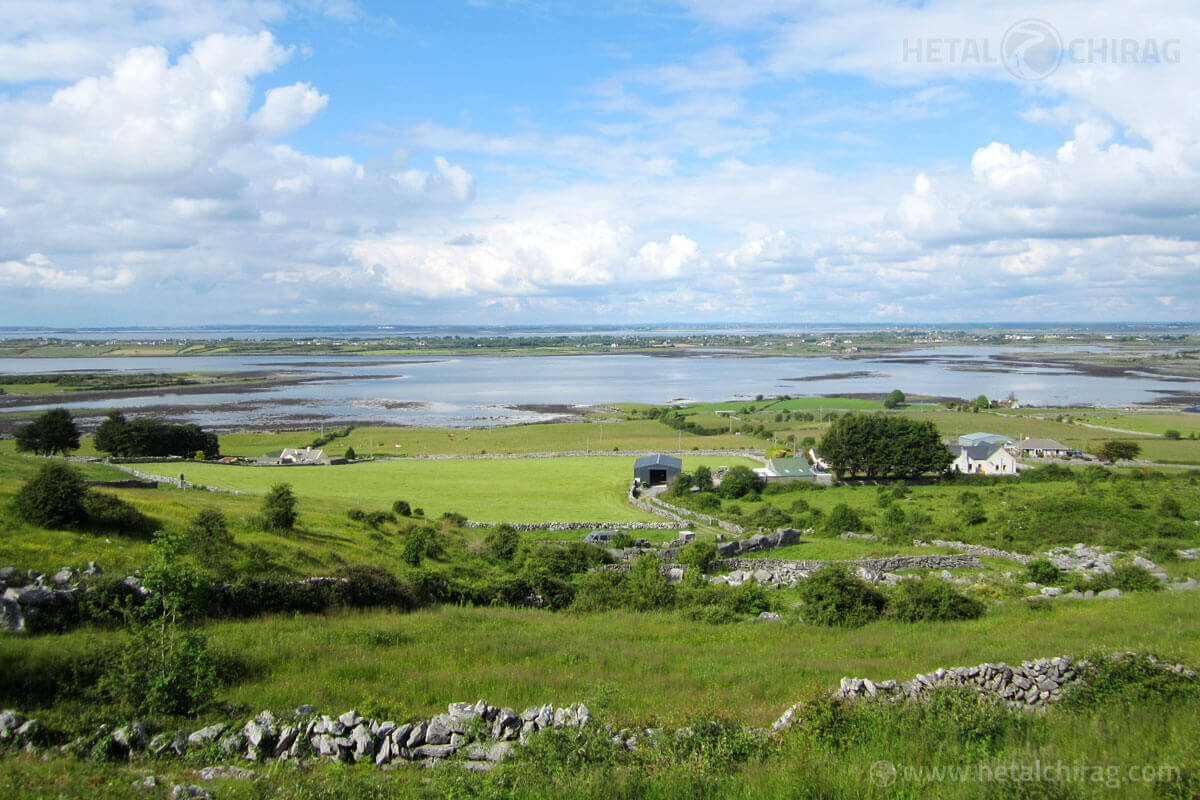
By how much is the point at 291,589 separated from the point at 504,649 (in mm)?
5069

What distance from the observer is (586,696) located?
9.84 m

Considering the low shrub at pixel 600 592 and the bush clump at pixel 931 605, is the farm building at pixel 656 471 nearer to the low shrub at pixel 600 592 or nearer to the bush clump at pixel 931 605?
the low shrub at pixel 600 592

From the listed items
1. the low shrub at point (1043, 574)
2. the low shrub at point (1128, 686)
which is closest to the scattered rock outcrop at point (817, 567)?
the low shrub at point (1043, 574)

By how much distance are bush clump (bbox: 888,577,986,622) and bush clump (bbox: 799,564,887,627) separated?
523mm

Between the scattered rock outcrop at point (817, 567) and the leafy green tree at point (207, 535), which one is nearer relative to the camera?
the leafy green tree at point (207, 535)

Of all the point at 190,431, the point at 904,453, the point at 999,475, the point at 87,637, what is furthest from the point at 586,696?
the point at 190,431

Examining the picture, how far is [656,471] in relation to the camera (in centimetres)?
4641

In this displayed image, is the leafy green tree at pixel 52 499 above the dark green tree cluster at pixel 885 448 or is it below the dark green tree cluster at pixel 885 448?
above

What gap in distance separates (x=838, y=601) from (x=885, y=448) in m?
35.3

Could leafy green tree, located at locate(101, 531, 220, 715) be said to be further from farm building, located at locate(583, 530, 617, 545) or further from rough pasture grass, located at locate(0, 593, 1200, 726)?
farm building, located at locate(583, 530, 617, 545)

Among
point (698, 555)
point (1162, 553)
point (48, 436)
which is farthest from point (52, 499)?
point (48, 436)

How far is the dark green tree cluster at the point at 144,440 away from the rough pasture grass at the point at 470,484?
11836mm

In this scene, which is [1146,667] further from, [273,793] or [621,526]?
[621,526]

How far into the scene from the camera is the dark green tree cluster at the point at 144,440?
5081 centimetres
